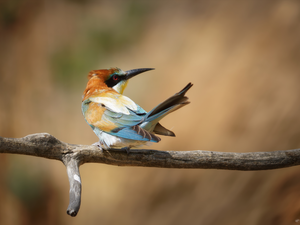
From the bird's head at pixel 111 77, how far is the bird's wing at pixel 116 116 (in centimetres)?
17

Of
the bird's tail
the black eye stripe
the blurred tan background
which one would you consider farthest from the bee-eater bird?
the blurred tan background

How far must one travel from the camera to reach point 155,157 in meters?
1.25

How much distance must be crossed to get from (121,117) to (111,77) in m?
0.38

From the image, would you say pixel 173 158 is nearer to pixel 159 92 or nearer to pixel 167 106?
pixel 167 106

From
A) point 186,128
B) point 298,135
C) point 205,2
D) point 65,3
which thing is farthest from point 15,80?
point 298,135

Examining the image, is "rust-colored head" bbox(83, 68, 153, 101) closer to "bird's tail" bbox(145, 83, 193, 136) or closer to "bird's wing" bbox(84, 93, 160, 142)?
"bird's wing" bbox(84, 93, 160, 142)

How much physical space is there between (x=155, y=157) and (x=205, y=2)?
1.69m

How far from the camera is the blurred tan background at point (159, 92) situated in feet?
7.16

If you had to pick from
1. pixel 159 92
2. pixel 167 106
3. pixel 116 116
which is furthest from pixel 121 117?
pixel 159 92

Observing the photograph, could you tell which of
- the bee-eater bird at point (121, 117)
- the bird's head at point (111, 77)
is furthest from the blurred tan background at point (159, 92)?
the bee-eater bird at point (121, 117)

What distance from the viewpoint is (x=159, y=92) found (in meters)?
2.38

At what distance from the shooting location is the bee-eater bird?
107cm

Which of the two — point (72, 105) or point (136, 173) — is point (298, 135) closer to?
point (136, 173)

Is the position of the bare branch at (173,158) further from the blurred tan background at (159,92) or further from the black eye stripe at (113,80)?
the blurred tan background at (159,92)
